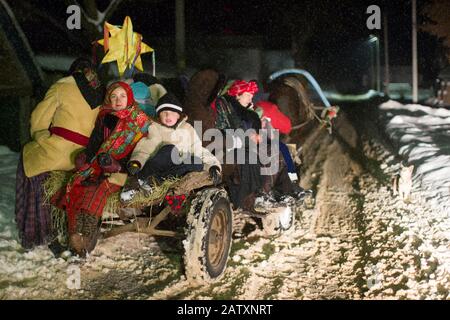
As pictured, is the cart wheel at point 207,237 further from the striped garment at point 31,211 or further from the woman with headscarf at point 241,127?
the striped garment at point 31,211

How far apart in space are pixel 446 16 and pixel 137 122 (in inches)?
714

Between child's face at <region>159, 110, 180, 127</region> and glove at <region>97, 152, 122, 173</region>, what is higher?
child's face at <region>159, 110, 180, 127</region>

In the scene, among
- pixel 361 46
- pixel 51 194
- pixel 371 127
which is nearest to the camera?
pixel 51 194

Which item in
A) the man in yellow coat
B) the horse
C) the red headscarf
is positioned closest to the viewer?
the man in yellow coat

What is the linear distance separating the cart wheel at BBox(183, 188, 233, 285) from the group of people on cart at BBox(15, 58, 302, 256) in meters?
0.27

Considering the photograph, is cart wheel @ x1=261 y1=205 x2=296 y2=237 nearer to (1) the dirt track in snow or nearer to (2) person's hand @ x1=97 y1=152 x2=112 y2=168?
(1) the dirt track in snow

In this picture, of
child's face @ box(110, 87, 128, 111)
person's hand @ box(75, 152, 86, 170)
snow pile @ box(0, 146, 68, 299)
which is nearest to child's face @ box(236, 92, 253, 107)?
child's face @ box(110, 87, 128, 111)

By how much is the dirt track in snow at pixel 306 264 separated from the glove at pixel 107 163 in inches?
36.6

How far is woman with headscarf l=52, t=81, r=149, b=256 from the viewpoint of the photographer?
13.8ft

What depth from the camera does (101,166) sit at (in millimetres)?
4195

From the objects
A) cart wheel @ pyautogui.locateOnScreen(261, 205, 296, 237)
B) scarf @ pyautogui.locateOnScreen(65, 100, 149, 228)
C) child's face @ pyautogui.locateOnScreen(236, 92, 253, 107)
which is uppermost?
child's face @ pyautogui.locateOnScreen(236, 92, 253, 107)

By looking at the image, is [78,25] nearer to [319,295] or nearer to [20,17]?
[20,17]
